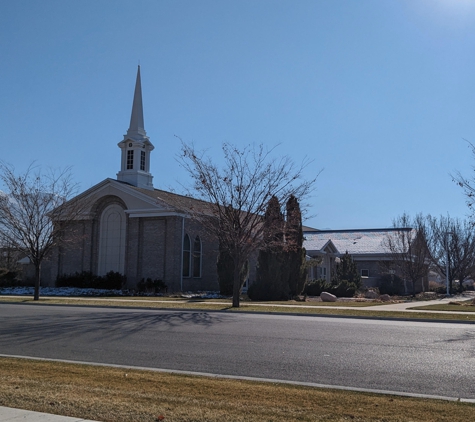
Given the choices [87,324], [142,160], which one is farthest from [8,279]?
[87,324]

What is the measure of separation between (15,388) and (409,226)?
39.0 meters

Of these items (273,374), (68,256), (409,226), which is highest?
(409,226)

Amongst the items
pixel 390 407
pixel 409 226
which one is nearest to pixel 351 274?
pixel 409 226

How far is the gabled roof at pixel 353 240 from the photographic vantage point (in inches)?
1859

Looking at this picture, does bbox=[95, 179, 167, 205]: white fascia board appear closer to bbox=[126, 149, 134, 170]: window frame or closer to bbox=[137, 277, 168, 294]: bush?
bbox=[126, 149, 134, 170]: window frame

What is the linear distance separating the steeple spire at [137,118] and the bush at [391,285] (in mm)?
20646

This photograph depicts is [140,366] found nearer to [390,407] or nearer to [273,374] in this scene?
[273,374]

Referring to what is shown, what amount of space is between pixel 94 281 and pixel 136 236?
3924 mm

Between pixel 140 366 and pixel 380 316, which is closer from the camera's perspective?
pixel 140 366

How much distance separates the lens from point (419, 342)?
40.4ft

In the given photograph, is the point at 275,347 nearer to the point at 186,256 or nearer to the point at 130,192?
the point at 186,256

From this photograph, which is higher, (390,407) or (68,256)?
(68,256)

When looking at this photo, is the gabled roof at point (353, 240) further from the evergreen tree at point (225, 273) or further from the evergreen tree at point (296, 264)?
the evergreen tree at point (225, 273)

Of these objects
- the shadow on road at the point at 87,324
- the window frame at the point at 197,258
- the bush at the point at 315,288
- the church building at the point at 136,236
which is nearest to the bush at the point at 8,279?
the church building at the point at 136,236
